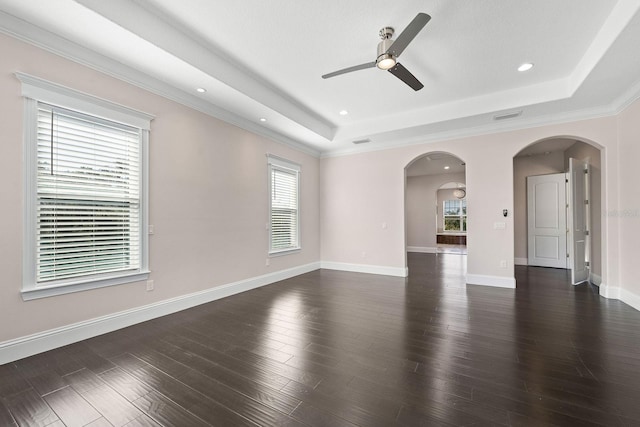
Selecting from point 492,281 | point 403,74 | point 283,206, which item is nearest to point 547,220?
point 492,281

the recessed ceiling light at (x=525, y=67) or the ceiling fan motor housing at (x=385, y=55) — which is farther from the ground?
the recessed ceiling light at (x=525, y=67)

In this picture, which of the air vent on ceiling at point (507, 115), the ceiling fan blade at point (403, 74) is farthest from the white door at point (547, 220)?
the ceiling fan blade at point (403, 74)

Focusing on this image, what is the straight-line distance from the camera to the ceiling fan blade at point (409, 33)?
7.04 ft

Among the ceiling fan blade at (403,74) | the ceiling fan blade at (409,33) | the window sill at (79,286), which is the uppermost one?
the ceiling fan blade at (409,33)

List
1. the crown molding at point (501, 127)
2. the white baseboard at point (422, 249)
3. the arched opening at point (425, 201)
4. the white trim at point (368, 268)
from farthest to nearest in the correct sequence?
the white baseboard at point (422, 249)
the arched opening at point (425, 201)
the white trim at point (368, 268)
the crown molding at point (501, 127)

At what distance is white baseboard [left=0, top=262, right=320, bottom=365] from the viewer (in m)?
2.30

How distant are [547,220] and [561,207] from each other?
0.41 m

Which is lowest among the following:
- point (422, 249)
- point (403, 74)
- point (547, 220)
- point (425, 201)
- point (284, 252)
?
point (422, 249)

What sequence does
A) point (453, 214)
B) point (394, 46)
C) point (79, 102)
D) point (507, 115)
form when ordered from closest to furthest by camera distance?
point (394, 46) → point (79, 102) → point (507, 115) → point (453, 214)

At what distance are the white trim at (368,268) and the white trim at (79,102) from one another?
182 inches

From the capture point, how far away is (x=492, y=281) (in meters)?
4.77

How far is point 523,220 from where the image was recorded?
694 cm

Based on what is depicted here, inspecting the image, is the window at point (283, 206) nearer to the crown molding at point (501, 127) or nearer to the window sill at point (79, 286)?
the crown molding at point (501, 127)

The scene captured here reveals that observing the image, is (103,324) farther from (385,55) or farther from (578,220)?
(578,220)
